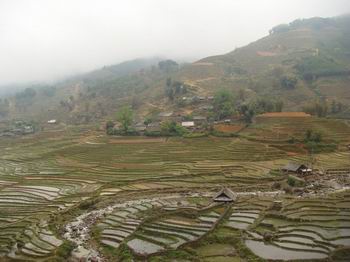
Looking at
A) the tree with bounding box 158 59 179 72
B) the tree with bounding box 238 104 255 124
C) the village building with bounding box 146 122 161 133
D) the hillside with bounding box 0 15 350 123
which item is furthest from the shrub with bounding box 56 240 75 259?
the tree with bounding box 158 59 179 72

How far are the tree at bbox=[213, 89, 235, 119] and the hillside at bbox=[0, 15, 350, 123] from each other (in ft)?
29.4

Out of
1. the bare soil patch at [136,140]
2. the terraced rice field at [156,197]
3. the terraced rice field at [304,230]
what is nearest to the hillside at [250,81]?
the bare soil patch at [136,140]

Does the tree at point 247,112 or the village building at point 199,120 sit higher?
the tree at point 247,112

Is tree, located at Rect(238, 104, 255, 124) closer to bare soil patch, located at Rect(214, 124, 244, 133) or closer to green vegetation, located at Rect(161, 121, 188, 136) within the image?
bare soil patch, located at Rect(214, 124, 244, 133)

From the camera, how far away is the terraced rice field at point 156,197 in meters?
27.2

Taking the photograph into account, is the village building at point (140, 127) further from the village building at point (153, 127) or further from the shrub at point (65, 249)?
the shrub at point (65, 249)

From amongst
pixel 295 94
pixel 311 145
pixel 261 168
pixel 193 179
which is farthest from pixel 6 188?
pixel 295 94

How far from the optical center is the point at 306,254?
24.0m

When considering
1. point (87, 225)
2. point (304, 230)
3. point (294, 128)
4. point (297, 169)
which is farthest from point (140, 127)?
point (304, 230)

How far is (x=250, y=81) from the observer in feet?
354

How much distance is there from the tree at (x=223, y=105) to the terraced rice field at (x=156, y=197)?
11135 millimetres

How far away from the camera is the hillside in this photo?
97.2 meters

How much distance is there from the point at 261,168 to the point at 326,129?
18926 millimetres

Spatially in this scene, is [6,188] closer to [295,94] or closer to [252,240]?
[252,240]
